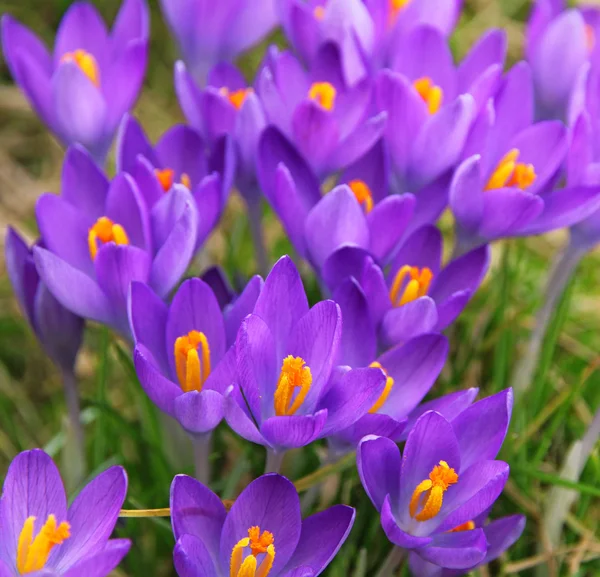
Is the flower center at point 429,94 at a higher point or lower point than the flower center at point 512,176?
higher

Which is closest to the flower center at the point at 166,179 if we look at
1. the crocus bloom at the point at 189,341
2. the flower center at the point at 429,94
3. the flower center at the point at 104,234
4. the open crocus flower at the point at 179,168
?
the open crocus flower at the point at 179,168

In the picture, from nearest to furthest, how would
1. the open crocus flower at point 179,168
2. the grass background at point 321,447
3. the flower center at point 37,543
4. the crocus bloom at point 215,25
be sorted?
1. the flower center at point 37,543
2. the open crocus flower at point 179,168
3. the grass background at point 321,447
4. the crocus bloom at point 215,25

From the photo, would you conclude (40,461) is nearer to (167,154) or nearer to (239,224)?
(167,154)

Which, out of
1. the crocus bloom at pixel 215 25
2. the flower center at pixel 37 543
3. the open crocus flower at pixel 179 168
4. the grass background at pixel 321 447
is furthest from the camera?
the crocus bloom at pixel 215 25

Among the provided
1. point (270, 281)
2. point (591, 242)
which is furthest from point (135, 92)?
point (591, 242)

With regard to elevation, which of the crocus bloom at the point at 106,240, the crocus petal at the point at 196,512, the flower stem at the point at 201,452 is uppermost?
the crocus bloom at the point at 106,240

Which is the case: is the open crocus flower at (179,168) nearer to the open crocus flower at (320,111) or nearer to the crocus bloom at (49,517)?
the open crocus flower at (320,111)

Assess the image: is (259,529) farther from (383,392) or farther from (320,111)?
(320,111)
